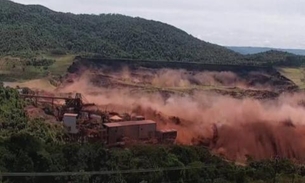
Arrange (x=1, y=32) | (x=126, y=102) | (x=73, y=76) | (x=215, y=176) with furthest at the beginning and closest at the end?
(x=1, y=32)
(x=73, y=76)
(x=126, y=102)
(x=215, y=176)

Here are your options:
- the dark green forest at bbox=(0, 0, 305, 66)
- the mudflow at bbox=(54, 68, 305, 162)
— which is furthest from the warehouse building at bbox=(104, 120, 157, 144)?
the dark green forest at bbox=(0, 0, 305, 66)

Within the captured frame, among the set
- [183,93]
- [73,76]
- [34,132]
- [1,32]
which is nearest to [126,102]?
[183,93]

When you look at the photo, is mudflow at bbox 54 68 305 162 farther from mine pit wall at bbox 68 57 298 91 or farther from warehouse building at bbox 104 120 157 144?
warehouse building at bbox 104 120 157 144

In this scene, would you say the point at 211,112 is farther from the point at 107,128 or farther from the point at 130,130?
the point at 107,128

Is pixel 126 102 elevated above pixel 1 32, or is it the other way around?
pixel 1 32

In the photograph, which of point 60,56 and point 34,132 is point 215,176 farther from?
point 60,56
